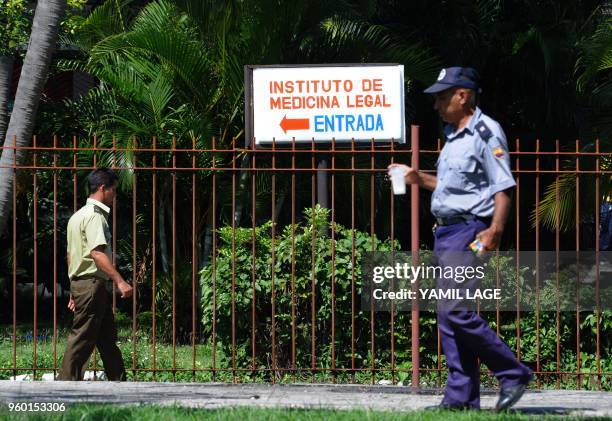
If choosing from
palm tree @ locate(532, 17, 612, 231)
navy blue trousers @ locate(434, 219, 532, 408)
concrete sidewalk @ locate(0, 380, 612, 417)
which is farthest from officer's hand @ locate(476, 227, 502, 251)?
palm tree @ locate(532, 17, 612, 231)

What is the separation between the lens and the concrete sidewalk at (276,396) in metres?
6.44

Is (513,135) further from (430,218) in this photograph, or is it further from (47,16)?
(47,16)

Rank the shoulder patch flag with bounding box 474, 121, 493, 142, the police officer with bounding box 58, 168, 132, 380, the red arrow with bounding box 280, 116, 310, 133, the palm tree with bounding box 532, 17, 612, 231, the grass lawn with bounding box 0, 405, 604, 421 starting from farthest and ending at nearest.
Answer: the palm tree with bounding box 532, 17, 612, 231 → the red arrow with bounding box 280, 116, 310, 133 → the police officer with bounding box 58, 168, 132, 380 → the shoulder patch flag with bounding box 474, 121, 493, 142 → the grass lawn with bounding box 0, 405, 604, 421

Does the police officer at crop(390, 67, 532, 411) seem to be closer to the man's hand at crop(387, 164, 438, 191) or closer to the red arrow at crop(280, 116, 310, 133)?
the man's hand at crop(387, 164, 438, 191)

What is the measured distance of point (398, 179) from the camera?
19.6ft

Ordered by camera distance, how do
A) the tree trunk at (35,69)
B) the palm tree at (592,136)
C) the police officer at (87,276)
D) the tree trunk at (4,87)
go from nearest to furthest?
1. the police officer at (87,276)
2. the tree trunk at (35,69)
3. the palm tree at (592,136)
4. the tree trunk at (4,87)

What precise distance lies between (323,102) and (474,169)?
3.82 m

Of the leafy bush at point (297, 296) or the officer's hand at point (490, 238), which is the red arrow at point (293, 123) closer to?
the leafy bush at point (297, 296)

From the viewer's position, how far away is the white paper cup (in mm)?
5957

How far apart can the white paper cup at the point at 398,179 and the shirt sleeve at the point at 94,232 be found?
7.91ft

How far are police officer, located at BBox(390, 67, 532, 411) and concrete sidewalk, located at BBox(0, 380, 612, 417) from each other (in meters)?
0.39

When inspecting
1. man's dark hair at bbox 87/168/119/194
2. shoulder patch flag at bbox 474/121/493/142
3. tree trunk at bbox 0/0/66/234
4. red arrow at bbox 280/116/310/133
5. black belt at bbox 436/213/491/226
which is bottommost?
black belt at bbox 436/213/491/226

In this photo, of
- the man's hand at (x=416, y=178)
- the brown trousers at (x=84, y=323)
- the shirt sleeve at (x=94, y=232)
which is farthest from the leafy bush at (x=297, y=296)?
the man's hand at (x=416, y=178)

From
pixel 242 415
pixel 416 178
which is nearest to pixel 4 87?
pixel 416 178
